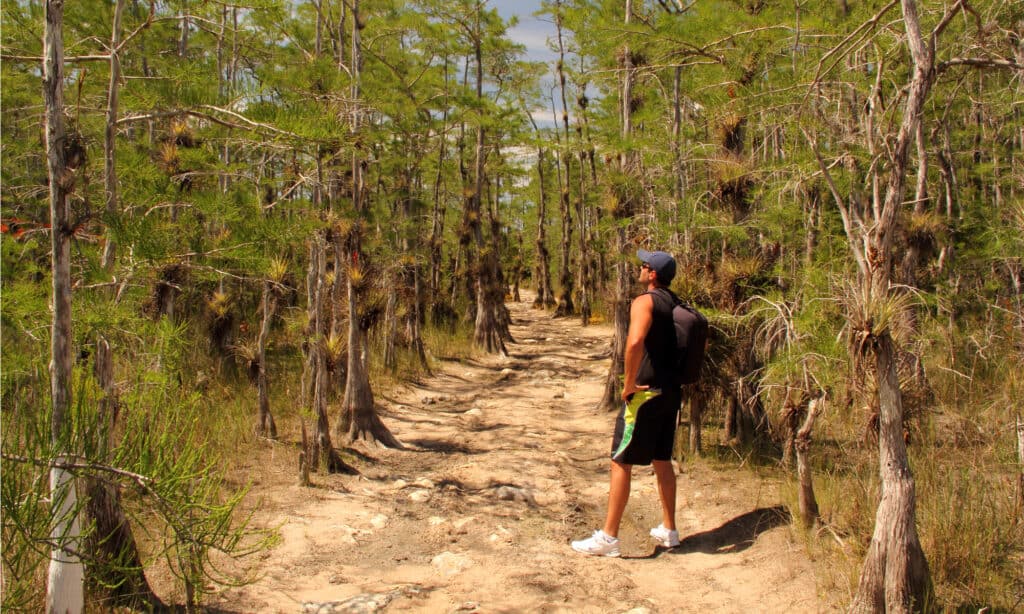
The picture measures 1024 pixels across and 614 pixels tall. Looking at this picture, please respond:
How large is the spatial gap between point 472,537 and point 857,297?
318 cm

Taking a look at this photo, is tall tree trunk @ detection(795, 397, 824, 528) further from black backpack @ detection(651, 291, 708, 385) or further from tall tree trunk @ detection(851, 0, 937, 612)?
tall tree trunk @ detection(851, 0, 937, 612)

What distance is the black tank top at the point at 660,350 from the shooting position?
4352mm

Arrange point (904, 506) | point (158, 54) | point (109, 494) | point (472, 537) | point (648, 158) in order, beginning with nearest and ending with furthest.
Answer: point (904, 506), point (109, 494), point (472, 537), point (648, 158), point (158, 54)

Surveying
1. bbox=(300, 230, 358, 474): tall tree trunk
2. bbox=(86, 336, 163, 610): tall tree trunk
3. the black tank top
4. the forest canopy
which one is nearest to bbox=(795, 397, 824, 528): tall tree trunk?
the forest canopy

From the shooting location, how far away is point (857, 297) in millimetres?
3115

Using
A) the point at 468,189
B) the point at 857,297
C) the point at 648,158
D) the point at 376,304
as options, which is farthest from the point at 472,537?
the point at 468,189

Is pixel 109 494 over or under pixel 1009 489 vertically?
over

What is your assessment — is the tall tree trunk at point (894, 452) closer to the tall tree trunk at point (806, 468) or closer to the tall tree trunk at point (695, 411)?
the tall tree trunk at point (806, 468)

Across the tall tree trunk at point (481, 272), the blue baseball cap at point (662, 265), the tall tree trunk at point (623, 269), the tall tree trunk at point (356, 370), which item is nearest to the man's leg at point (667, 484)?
the blue baseball cap at point (662, 265)

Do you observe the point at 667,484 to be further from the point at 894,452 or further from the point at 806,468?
the point at 894,452

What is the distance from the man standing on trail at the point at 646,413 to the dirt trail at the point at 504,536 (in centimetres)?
20

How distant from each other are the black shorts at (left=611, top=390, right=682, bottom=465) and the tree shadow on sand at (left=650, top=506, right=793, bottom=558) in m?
0.71

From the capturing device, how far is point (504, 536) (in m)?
4.81

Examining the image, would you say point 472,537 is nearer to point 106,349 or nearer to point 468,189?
point 106,349
